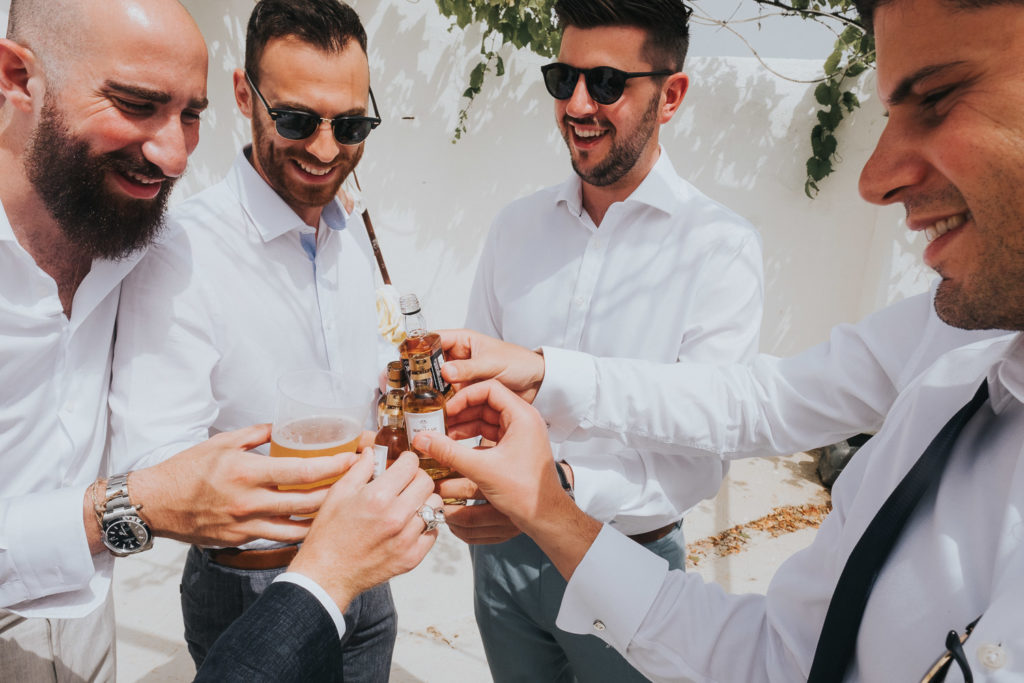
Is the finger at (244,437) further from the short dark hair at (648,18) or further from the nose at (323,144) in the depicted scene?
the short dark hair at (648,18)

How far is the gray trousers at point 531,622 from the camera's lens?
237 centimetres

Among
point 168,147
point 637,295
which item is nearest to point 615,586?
point 637,295

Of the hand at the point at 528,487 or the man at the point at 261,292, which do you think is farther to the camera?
the man at the point at 261,292

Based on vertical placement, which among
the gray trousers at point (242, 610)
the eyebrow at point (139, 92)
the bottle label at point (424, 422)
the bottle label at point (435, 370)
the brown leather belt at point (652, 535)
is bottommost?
the gray trousers at point (242, 610)

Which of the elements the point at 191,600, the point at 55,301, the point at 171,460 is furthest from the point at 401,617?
the point at 55,301

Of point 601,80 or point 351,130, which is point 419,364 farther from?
point 601,80

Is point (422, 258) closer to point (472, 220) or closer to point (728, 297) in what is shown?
point (472, 220)

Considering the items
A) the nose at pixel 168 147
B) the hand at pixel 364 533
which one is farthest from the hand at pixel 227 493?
the nose at pixel 168 147

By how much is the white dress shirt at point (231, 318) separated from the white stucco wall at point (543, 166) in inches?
152

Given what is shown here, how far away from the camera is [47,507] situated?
5.80ft

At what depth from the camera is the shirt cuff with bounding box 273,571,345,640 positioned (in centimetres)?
153

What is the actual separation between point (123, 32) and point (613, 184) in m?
1.80

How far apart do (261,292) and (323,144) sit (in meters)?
0.66

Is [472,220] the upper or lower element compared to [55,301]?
upper
